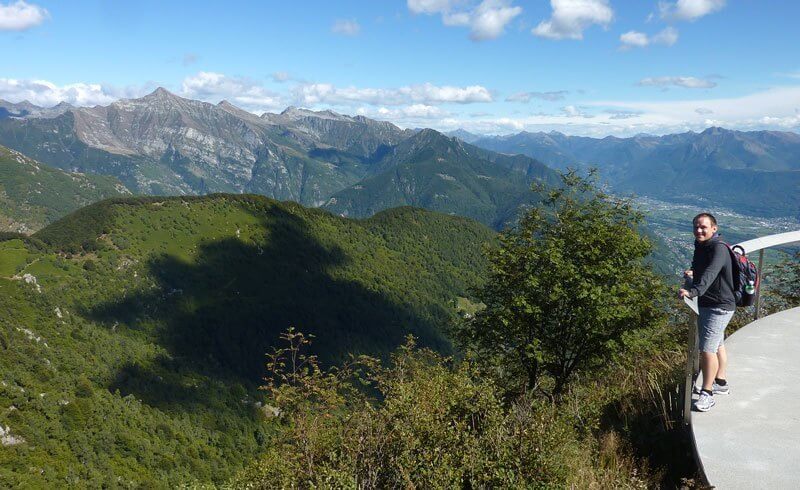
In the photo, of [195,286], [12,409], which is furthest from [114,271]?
[12,409]

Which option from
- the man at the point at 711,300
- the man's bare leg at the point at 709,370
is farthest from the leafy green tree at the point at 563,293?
the man's bare leg at the point at 709,370

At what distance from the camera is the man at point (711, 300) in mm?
6453

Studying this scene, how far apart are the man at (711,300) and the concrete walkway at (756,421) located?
11.5 inches

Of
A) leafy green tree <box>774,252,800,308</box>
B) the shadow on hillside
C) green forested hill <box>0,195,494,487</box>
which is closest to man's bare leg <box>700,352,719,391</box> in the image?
leafy green tree <box>774,252,800,308</box>

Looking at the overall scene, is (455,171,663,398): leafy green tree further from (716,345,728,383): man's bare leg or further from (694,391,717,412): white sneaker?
(694,391,717,412): white sneaker

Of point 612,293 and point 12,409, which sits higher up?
point 612,293

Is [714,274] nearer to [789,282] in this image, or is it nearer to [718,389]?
[718,389]

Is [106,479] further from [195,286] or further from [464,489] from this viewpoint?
[464,489]

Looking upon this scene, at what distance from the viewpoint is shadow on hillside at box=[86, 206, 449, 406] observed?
162 m

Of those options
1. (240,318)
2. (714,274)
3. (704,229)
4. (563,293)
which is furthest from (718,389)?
(240,318)

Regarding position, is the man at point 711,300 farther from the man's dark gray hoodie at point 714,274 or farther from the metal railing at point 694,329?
the metal railing at point 694,329

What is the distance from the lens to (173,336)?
164750 mm

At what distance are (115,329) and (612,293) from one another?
177210 millimetres

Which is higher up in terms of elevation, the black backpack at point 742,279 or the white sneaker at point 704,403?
the black backpack at point 742,279
